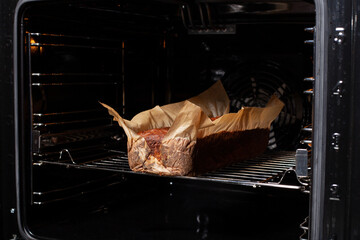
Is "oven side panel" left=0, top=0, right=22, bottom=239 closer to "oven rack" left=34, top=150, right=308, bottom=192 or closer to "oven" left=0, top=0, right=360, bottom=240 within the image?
"oven" left=0, top=0, right=360, bottom=240

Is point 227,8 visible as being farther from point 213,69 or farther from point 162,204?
point 162,204

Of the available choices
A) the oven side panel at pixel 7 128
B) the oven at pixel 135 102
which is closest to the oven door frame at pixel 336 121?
the oven at pixel 135 102

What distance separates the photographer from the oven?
1.35m

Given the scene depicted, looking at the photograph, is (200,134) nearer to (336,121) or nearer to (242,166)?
(242,166)

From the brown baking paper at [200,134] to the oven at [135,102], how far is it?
0.05 meters

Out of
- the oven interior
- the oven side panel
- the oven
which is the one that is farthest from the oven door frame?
the oven side panel

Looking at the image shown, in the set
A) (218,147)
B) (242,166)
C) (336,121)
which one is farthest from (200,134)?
(336,121)

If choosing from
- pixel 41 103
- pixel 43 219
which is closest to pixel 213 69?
pixel 41 103

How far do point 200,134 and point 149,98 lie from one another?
1.80ft

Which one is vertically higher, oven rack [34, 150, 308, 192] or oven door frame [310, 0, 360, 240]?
oven door frame [310, 0, 360, 240]

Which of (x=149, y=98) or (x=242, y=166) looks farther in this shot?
(x=149, y=98)

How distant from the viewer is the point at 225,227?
58.9 inches

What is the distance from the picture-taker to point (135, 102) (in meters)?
1.83

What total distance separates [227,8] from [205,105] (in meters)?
0.36
